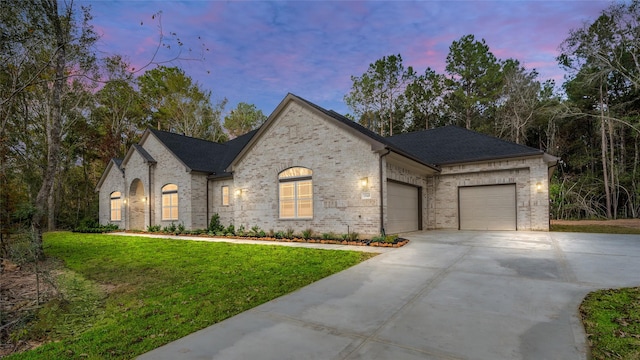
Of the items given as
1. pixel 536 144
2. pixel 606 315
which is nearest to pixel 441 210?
pixel 606 315

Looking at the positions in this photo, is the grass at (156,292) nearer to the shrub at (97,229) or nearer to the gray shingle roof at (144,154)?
the gray shingle roof at (144,154)

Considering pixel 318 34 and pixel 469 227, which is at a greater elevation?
pixel 318 34

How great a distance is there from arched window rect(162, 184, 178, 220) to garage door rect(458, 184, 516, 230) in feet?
52.1

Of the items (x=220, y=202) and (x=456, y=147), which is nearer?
(x=456, y=147)

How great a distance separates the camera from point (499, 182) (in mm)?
14156

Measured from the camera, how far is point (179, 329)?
3473mm

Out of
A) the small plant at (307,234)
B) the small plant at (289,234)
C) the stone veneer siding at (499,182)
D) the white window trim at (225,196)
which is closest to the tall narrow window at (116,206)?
the white window trim at (225,196)

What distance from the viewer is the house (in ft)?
38.2

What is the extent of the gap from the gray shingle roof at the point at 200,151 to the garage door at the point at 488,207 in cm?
1384

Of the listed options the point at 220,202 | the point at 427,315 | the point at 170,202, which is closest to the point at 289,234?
the point at 220,202

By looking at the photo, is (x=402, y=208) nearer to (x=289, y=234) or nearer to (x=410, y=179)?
(x=410, y=179)

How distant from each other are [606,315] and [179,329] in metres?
5.00

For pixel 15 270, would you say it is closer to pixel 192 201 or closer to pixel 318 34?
pixel 192 201

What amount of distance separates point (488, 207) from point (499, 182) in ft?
4.30
